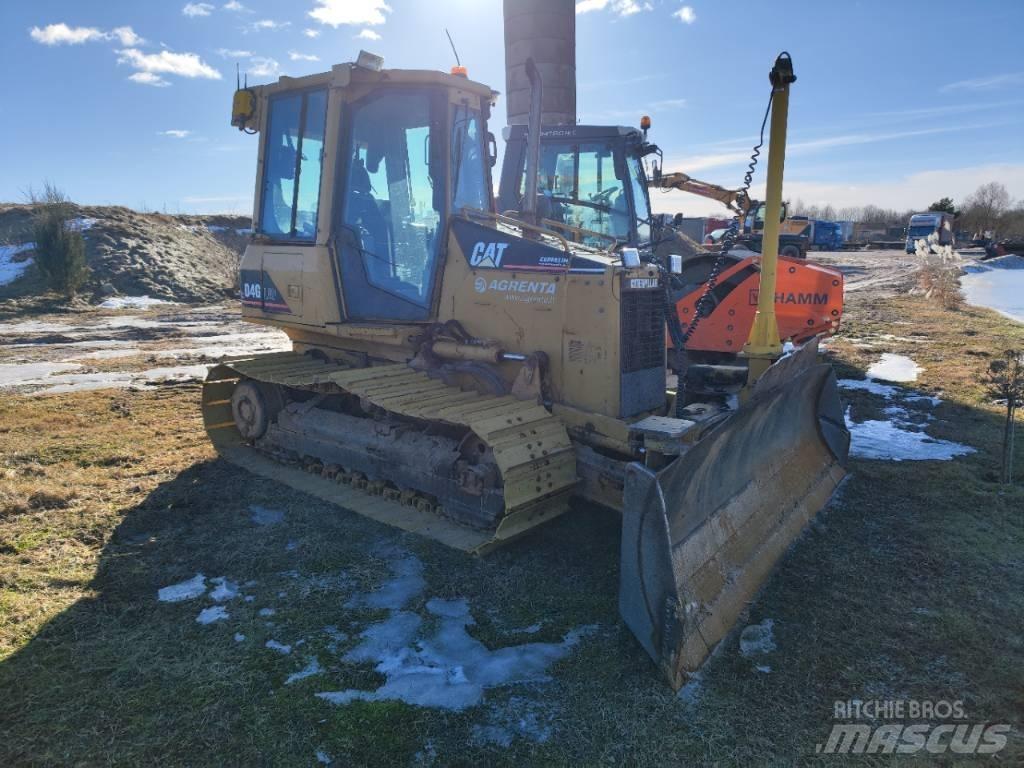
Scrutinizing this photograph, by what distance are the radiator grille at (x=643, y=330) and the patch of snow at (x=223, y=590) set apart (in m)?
2.85

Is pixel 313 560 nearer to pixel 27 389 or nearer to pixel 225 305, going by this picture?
pixel 27 389

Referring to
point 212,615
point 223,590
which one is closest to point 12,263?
point 223,590

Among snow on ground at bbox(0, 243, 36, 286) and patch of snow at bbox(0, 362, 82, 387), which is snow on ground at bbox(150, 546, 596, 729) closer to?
patch of snow at bbox(0, 362, 82, 387)

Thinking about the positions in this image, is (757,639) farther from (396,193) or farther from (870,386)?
(870,386)

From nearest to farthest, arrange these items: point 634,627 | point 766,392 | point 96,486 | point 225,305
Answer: point 634,627, point 766,392, point 96,486, point 225,305

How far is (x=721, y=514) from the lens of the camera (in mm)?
4070

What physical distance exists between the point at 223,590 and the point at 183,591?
239 millimetres

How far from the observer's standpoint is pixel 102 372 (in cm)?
1077

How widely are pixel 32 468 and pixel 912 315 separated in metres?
17.2

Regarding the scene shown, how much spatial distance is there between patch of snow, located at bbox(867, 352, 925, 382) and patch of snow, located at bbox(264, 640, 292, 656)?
29.1ft

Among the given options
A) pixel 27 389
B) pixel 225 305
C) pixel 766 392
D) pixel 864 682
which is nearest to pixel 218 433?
pixel 27 389

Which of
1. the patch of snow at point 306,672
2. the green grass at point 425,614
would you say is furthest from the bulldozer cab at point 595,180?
the patch of snow at point 306,672

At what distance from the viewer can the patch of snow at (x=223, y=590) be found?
4.07m

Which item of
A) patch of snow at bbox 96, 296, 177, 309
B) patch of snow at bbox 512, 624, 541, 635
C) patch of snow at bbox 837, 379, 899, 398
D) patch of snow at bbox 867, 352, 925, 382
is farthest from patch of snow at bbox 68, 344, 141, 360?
patch of snow at bbox 867, 352, 925, 382
